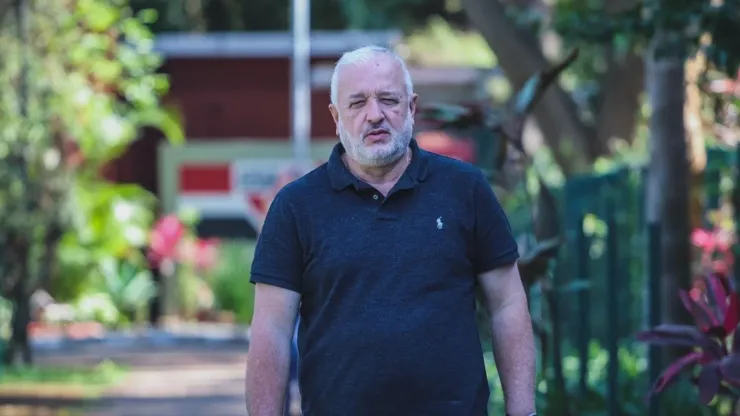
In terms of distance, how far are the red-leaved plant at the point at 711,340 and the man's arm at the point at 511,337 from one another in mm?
1457

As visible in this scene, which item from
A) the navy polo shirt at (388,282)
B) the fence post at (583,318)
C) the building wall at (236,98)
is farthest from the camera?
the building wall at (236,98)

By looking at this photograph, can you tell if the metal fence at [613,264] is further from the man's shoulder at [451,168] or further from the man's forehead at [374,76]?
the man's forehead at [374,76]

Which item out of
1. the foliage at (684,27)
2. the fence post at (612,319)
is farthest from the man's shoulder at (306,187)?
the fence post at (612,319)

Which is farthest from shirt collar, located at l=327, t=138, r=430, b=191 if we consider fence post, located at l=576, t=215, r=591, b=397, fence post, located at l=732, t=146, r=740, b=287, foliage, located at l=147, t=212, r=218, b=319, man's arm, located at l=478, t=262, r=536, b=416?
foliage, located at l=147, t=212, r=218, b=319

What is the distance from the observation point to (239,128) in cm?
3066

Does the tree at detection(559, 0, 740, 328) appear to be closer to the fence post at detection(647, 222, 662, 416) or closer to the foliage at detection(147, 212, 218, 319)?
the fence post at detection(647, 222, 662, 416)

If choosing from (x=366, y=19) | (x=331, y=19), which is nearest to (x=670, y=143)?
(x=366, y=19)

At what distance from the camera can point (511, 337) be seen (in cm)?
473

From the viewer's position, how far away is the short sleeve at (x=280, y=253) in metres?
4.67

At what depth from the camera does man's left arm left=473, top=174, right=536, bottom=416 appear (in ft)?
15.4

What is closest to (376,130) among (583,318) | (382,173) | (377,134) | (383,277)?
(377,134)

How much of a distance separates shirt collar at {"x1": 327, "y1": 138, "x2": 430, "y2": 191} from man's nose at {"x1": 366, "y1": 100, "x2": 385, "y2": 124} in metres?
0.17

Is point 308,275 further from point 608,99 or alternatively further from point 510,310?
point 608,99

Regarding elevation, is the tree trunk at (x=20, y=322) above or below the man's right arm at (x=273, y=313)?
below
